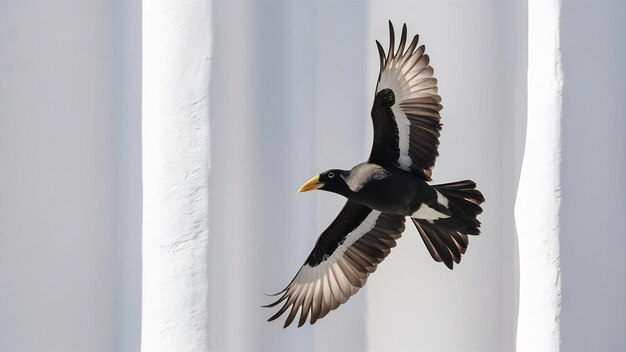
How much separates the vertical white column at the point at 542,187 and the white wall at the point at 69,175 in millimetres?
512

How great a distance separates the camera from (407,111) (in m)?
1.17

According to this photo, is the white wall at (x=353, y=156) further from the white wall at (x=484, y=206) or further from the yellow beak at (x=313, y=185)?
the yellow beak at (x=313, y=185)

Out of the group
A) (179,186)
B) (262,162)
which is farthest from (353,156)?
(179,186)

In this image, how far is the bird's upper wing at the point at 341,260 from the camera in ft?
3.99

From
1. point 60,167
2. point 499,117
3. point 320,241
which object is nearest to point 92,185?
point 60,167

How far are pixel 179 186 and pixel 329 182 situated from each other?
0.20 m

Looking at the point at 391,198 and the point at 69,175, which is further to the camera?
the point at 69,175

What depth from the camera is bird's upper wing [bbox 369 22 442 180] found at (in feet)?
3.80

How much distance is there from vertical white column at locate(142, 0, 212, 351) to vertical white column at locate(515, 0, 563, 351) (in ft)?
1.32

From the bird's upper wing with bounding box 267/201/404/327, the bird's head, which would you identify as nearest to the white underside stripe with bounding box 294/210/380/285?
the bird's upper wing with bounding box 267/201/404/327

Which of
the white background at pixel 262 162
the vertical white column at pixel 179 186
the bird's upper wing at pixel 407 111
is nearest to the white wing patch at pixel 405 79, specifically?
the bird's upper wing at pixel 407 111

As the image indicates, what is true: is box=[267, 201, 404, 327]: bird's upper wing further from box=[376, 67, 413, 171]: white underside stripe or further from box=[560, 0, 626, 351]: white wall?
box=[560, 0, 626, 351]: white wall

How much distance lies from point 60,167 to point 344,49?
413mm

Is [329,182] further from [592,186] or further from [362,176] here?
[592,186]
